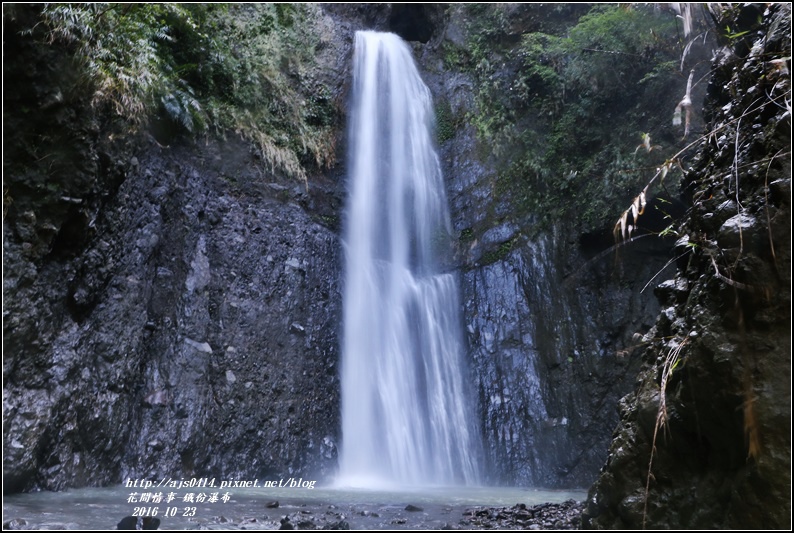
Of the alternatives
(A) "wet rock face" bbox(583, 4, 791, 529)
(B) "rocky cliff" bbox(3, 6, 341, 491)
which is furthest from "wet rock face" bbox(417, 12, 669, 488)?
(A) "wet rock face" bbox(583, 4, 791, 529)

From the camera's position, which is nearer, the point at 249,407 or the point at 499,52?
the point at 249,407

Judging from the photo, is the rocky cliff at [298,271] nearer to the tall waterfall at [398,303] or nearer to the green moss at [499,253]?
the green moss at [499,253]

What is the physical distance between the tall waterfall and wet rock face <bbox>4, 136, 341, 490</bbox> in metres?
0.53

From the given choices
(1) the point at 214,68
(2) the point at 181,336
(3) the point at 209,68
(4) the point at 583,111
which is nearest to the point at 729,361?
(2) the point at 181,336

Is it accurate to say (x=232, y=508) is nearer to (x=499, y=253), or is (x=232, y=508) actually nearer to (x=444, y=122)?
(x=499, y=253)

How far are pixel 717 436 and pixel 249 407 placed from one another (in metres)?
5.58

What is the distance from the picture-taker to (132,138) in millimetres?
6578

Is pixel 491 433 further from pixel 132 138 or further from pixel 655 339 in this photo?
pixel 132 138

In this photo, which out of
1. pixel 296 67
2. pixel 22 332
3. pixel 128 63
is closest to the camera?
pixel 22 332

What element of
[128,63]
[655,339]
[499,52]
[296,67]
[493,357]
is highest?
[499,52]

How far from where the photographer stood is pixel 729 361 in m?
2.52

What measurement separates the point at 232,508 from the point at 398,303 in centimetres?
544

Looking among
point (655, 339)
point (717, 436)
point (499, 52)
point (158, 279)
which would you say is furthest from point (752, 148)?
point (499, 52)

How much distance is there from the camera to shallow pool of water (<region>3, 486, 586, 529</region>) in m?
3.55
